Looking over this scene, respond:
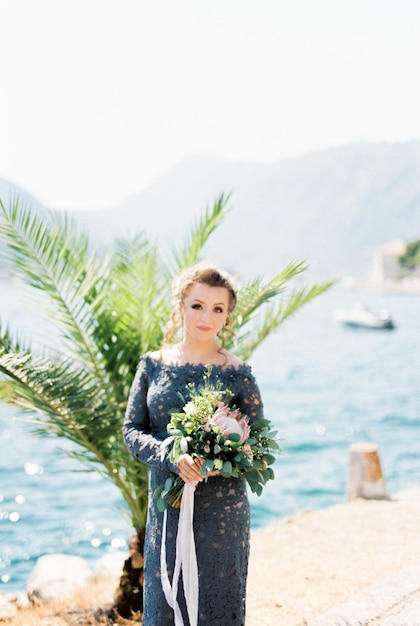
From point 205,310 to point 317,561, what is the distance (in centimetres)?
392

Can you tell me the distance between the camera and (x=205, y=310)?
3.48 metres

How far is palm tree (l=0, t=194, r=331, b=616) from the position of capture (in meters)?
4.87

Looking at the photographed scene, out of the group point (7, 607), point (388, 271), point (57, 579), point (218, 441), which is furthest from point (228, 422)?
point (388, 271)

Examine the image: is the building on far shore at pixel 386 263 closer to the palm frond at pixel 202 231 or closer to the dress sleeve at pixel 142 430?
the palm frond at pixel 202 231

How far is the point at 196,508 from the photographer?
334cm

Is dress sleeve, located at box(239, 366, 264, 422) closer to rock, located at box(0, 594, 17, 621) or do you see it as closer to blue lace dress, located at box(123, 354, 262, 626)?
blue lace dress, located at box(123, 354, 262, 626)

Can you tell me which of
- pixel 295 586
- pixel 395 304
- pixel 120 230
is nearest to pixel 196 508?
pixel 295 586

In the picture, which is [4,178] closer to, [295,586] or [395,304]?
[295,586]

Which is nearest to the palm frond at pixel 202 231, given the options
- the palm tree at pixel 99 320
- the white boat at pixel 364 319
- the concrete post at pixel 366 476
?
the palm tree at pixel 99 320

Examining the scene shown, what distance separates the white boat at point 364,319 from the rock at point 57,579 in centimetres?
6289

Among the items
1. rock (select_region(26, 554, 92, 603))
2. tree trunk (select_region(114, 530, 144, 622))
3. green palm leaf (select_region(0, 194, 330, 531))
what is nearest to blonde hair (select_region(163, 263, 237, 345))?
green palm leaf (select_region(0, 194, 330, 531))

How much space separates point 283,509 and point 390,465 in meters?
5.24

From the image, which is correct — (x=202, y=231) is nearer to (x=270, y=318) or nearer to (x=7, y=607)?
(x=270, y=318)

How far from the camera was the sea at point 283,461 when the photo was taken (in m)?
13.5
